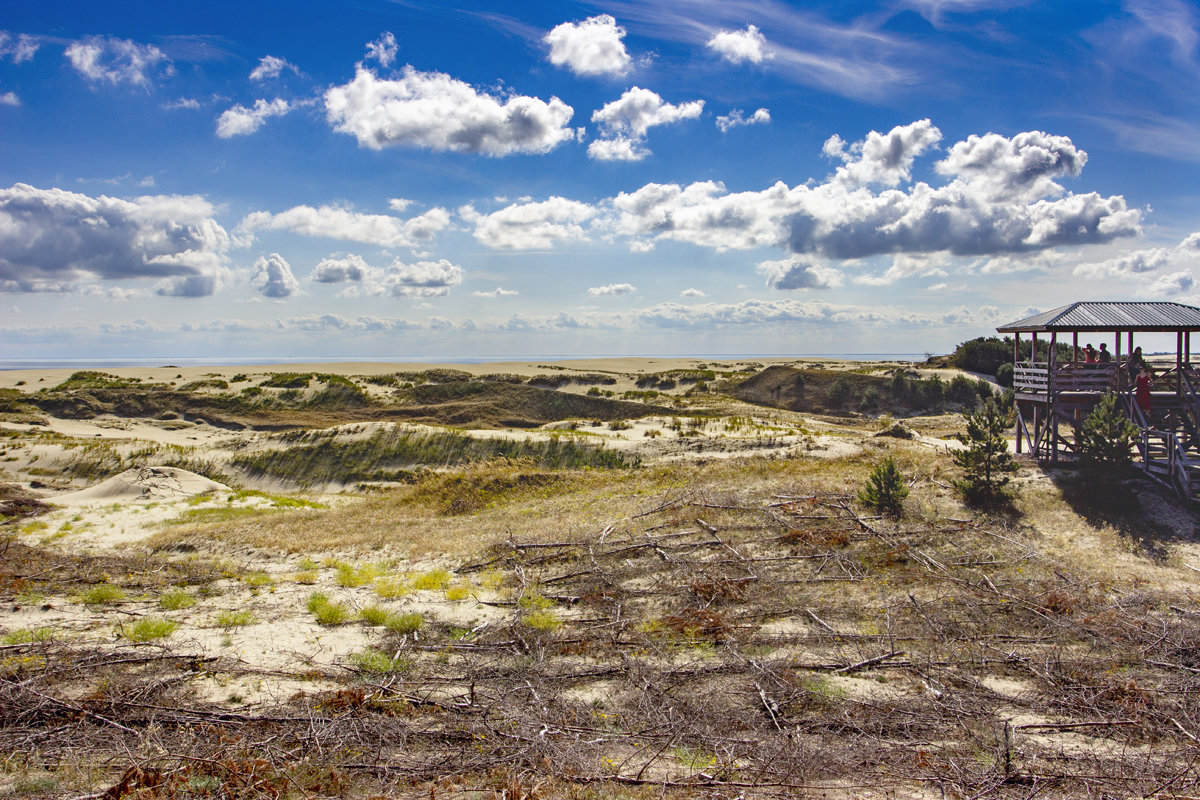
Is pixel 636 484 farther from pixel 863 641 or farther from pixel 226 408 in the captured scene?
pixel 226 408

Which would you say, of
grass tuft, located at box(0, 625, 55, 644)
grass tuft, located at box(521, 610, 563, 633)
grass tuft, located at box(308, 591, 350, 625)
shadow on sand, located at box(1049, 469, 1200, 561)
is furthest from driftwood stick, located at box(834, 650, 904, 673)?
grass tuft, located at box(0, 625, 55, 644)

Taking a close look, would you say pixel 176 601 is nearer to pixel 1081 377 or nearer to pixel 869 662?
pixel 869 662

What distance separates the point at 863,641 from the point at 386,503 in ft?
57.3

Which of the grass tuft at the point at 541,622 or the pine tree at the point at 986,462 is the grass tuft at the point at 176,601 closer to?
the grass tuft at the point at 541,622

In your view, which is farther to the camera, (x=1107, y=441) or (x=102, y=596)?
(x=1107, y=441)

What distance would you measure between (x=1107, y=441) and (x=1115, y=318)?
4660 millimetres

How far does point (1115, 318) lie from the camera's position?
61.0ft

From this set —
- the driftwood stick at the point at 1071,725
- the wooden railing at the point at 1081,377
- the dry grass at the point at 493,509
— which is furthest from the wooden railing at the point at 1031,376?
the driftwood stick at the point at 1071,725

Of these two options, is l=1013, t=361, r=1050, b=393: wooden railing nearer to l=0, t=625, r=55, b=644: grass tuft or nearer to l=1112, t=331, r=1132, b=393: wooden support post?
l=1112, t=331, r=1132, b=393: wooden support post

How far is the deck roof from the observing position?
18.0 meters

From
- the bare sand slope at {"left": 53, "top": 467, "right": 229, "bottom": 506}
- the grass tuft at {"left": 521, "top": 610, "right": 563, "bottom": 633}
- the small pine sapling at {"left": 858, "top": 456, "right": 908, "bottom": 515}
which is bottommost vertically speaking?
the bare sand slope at {"left": 53, "top": 467, "right": 229, "bottom": 506}

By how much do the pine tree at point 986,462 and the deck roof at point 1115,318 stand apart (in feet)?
14.6

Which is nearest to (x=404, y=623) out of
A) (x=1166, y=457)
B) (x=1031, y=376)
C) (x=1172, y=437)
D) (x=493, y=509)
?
(x=493, y=509)

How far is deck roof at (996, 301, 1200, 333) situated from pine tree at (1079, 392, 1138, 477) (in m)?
2.54
